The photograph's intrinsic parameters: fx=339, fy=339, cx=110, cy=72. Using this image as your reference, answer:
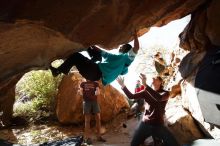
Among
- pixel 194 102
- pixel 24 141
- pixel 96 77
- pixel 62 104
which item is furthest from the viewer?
pixel 62 104

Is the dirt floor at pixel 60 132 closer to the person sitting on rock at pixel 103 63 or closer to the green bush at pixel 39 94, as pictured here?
the green bush at pixel 39 94

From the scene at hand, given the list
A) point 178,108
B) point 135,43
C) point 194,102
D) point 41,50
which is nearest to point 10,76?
point 41,50

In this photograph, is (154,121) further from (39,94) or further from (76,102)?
(39,94)

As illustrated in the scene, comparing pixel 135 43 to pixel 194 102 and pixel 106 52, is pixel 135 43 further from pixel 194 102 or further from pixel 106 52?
pixel 194 102

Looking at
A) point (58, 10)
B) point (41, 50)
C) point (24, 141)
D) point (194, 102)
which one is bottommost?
point (24, 141)

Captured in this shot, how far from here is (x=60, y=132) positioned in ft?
38.0

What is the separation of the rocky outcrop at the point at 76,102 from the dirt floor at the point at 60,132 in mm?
290

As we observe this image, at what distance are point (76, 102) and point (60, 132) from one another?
1229mm

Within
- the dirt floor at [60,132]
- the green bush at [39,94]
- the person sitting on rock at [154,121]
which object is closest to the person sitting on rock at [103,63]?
the person sitting on rock at [154,121]

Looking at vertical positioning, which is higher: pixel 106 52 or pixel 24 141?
pixel 106 52

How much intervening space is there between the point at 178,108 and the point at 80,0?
566 cm

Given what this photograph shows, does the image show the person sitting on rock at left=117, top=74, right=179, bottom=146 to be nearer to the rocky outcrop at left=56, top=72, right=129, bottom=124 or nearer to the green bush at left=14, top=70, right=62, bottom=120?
the rocky outcrop at left=56, top=72, right=129, bottom=124

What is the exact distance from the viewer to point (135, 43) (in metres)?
7.06

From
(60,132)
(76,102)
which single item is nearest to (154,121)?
(60,132)
